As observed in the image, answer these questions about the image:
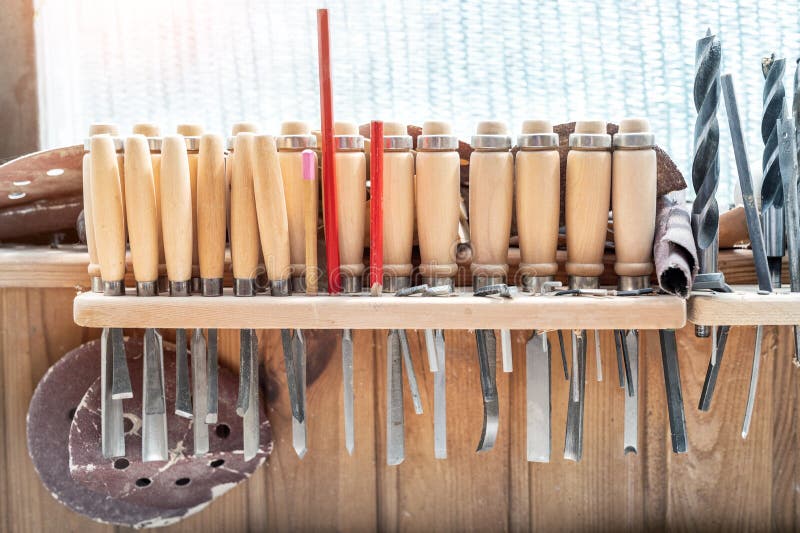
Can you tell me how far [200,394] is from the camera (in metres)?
0.79

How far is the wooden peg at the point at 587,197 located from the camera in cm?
72

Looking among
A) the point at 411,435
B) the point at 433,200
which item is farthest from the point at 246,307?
the point at 411,435

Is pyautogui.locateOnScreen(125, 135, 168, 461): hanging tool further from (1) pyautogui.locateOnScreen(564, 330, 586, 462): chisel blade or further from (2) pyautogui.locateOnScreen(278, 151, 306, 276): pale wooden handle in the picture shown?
(1) pyautogui.locateOnScreen(564, 330, 586, 462): chisel blade

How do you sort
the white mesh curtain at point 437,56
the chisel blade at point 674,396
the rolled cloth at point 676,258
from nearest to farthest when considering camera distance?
1. the rolled cloth at point 676,258
2. the chisel blade at point 674,396
3. the white mesh curtain at point 437,56

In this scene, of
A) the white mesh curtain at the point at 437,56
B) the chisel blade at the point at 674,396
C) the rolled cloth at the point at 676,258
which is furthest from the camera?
the white mesh curtain at the point at 437,56

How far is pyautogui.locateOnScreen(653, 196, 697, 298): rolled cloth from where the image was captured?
26.5 inches

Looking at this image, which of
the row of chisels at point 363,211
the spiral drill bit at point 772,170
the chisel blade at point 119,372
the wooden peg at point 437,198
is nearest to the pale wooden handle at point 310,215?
the row of chisels at point 363,211

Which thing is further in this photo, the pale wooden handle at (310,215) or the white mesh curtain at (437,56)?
the white mesh curtain at (437,56)

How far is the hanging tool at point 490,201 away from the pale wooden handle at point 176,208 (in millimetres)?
277

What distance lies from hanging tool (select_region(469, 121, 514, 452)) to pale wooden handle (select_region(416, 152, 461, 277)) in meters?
0.02

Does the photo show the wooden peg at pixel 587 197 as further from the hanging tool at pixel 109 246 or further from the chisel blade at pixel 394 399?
the hanging tool at pixel 109 246

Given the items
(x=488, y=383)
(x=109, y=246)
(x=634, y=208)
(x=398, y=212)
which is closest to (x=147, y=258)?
(x=109, y=246)

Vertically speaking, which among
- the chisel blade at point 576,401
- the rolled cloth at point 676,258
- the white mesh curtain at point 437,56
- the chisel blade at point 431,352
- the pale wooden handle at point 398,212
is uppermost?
the white mesh curtain at point 437,56

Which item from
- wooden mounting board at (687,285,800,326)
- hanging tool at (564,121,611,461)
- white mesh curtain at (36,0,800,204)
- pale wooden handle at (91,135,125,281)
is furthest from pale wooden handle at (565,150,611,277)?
pale wooden handle at (91,135,125,281)
